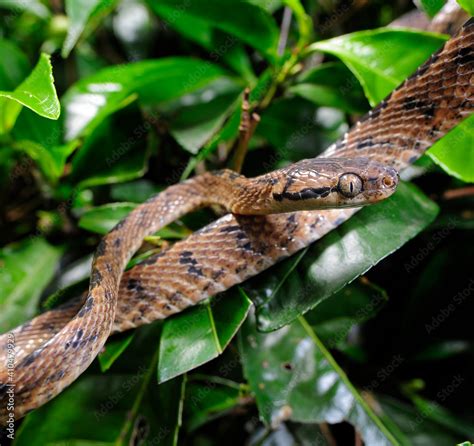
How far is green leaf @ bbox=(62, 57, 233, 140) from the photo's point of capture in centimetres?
226

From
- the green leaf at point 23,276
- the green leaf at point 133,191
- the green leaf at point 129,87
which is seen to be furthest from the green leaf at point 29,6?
the green leaf at point 23,276

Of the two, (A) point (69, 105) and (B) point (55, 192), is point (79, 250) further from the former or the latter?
(A) point (69, 105)

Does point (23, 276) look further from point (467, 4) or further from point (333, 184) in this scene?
point (467, 4)

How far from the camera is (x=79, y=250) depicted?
2.58 meters

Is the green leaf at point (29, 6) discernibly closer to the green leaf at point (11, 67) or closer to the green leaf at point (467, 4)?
the green leaf at point (11, 67)

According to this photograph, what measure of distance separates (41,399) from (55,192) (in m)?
1.17

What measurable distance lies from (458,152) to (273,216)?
0.69m

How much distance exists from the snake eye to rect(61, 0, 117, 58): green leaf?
3.56 feet

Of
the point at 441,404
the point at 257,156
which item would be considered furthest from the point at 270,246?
the point at 441,404

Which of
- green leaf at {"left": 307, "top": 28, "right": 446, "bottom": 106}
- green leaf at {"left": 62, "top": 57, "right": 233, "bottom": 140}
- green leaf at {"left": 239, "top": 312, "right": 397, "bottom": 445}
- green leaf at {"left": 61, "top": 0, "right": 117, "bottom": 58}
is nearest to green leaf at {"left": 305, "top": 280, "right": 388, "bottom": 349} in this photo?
green leaf at {"left": 239, "top": 312, "right": 397, "bottom": 445}

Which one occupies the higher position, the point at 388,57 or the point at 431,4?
the point at 431,4

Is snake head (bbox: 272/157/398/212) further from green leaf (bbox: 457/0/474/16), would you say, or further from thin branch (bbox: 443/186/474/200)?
thin branch (bbox: 443/186/474/200)

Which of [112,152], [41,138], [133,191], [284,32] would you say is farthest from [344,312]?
[41,138]

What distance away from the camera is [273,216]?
1897mm
